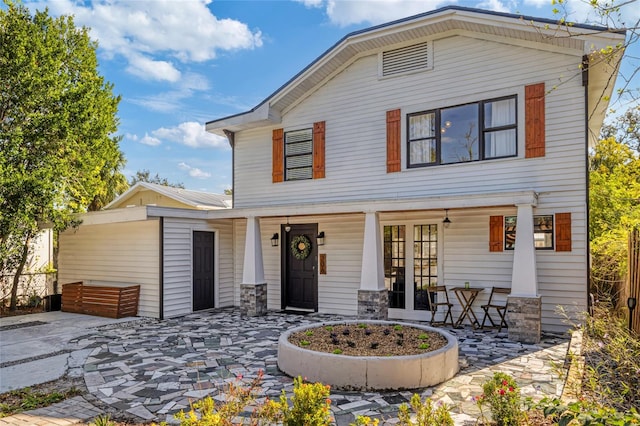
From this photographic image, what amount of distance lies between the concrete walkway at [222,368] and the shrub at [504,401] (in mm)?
687

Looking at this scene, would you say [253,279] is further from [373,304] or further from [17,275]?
[17,275]

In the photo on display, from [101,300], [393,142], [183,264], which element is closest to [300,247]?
[183,264]

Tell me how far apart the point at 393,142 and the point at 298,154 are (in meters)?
2.67

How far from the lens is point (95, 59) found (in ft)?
37.9

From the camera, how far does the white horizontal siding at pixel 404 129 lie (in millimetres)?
8117

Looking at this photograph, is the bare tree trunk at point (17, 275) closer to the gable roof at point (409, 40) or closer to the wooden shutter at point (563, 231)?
the gable roof at point (409, 40)

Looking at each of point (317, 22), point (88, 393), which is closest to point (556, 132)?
point (317, 22)

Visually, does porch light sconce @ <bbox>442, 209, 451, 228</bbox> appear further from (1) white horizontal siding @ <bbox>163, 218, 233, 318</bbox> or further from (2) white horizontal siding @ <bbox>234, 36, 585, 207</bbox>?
(1) white horizontal siding @ <bbox>163, 218, 233, 318</bbox>

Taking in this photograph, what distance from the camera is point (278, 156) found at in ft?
37.2

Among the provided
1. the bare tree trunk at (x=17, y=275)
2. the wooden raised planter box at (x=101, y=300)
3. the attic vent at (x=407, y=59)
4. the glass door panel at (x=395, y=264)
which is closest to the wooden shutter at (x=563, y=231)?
the glass door panel at (x=395, y=264)

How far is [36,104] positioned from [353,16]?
8.02 metres

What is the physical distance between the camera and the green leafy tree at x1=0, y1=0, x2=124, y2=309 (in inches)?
387

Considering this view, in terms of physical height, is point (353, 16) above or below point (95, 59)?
above

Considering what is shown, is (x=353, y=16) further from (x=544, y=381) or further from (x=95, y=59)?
(x=544, y=381)
